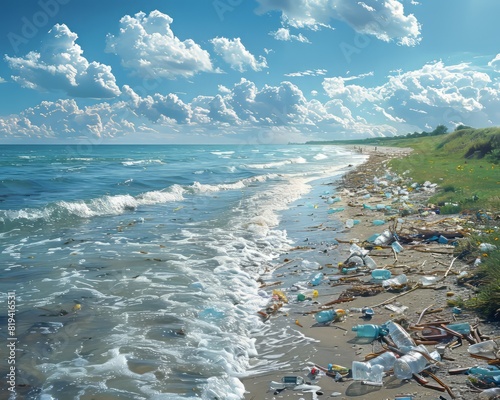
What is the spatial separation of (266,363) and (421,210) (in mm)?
8757

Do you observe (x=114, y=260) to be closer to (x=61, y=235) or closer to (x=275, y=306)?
(x=61, y=235)

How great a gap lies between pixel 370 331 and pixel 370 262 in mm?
2880

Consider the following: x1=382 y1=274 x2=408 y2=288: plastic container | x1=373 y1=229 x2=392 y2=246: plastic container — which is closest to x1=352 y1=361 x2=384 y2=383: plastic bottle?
x1=382 y1=274 x2=408 y2=288: plastic container

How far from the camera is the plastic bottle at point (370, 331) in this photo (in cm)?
468

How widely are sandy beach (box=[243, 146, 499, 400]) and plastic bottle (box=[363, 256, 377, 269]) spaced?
0.16 m

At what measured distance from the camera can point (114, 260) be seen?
28.8 feet

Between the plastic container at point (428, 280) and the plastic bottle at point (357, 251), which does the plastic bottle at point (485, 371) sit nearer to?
the plastic container at point (428, 280)

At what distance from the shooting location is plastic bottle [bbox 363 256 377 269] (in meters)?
7.34

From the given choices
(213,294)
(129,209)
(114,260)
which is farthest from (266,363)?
(129,209)

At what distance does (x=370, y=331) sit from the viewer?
15.5 ft

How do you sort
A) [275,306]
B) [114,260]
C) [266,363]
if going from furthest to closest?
[114,260], [275,306], [266,363]

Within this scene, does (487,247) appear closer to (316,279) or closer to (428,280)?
(428,280)

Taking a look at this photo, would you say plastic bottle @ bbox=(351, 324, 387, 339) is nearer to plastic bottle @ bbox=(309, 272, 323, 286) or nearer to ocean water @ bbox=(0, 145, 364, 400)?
ocean water @ bbox=(0, 145, 364, 400)

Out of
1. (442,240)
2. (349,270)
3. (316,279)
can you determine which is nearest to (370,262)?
(349,270)
